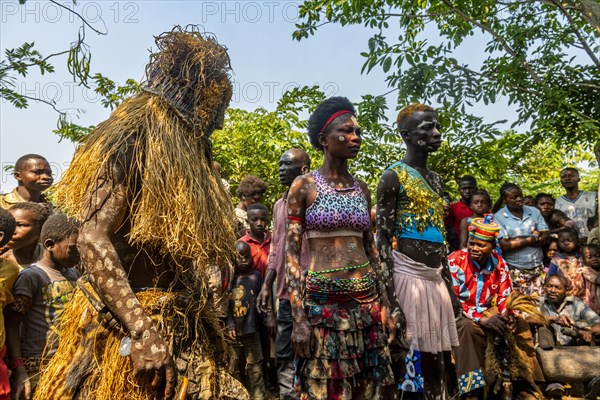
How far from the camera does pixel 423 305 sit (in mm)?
4043

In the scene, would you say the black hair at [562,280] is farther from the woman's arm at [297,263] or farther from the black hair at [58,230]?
the black hair at [58,230]

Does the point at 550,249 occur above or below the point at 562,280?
above

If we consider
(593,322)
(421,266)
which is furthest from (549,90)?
(421,266)

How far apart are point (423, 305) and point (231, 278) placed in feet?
4.65

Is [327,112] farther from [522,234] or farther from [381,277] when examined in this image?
[522,234]

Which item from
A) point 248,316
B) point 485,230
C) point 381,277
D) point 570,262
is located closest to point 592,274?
point 570,262

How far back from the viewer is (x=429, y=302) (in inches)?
160

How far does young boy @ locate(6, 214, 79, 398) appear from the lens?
3.69 m

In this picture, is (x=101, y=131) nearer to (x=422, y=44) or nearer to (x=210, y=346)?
(x=210, y=346)

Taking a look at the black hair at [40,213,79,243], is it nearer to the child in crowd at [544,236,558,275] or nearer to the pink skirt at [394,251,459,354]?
the pink skirt at [394,251,459,354]

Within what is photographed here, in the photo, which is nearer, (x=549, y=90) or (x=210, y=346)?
(x=210, y=346)

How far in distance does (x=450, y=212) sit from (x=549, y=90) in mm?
2021

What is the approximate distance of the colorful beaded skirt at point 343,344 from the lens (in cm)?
336

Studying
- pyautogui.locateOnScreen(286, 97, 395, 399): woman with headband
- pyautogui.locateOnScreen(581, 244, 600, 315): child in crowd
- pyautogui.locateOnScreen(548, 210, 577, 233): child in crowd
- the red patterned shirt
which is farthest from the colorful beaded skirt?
pyautogui.locateOnScreen(548, 210, 577, 233): child in crowd
